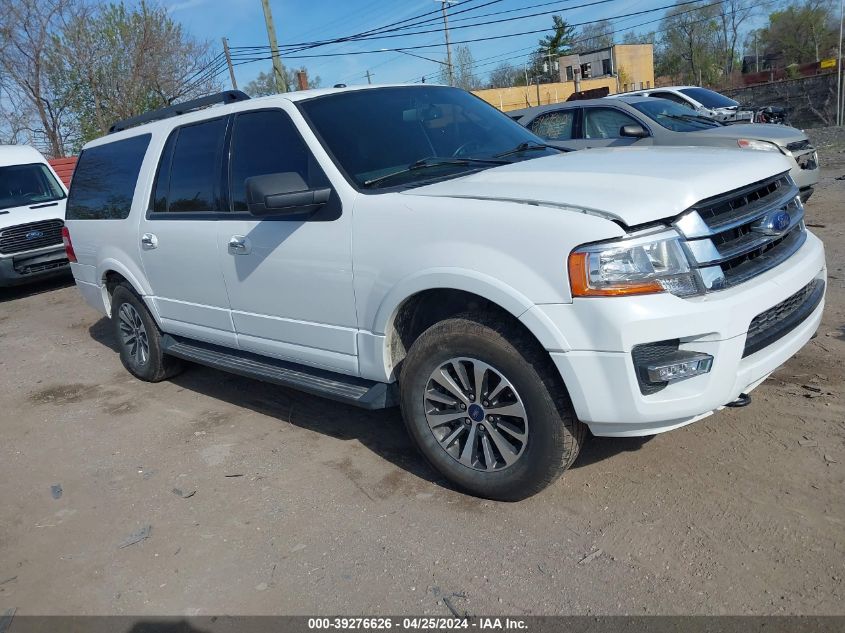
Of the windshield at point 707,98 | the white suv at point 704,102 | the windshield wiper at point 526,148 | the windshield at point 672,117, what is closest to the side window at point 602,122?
the windshield at point 672,117

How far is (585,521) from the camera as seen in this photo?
3182 mm

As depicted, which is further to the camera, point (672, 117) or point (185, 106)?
point (672, 117)

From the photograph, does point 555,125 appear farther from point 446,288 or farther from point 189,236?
point 446,288

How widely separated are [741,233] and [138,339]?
15.7ft

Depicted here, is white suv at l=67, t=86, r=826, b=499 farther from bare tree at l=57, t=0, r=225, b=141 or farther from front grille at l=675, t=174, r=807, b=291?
bare tree at l=57, t=0, r=225, b=141

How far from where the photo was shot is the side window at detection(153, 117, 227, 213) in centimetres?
454

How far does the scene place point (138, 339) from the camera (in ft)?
19.4

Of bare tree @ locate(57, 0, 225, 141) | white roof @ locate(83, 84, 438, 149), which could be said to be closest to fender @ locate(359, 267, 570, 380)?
white roof @ locate(83, 84, 438, 149)

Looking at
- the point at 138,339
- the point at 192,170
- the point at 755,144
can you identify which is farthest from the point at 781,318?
the point at 755,144

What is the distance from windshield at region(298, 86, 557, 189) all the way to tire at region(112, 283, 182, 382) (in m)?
2.54

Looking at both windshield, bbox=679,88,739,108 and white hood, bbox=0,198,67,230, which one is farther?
windshield, bbox=679,88,739,108

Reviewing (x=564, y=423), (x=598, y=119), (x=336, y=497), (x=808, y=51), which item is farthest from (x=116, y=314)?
(x=808, y=51)

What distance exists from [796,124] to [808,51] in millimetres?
35488

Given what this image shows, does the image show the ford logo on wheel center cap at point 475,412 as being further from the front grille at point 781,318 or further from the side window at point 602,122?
the side window at point 602,122
